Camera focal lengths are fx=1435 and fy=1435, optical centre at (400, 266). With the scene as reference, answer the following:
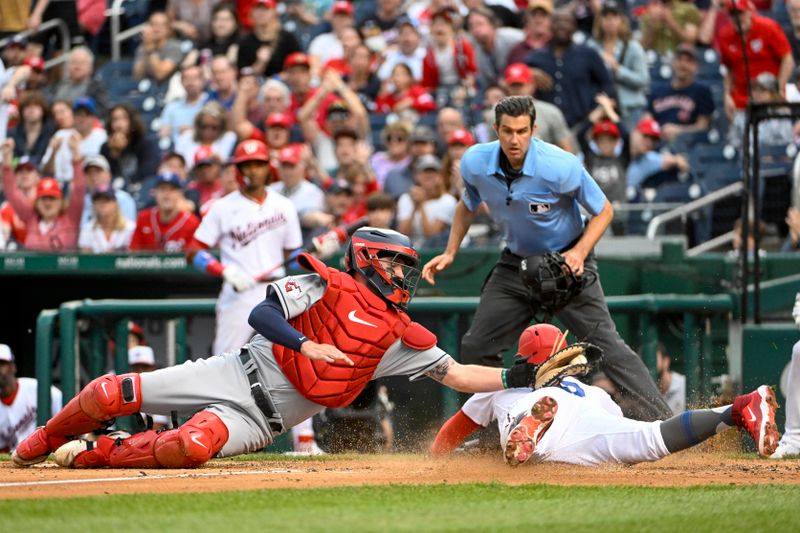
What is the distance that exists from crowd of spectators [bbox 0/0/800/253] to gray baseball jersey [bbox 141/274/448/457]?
12.3 feet

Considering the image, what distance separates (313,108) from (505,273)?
19.3 ft

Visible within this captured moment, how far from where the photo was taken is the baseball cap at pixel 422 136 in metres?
11.9

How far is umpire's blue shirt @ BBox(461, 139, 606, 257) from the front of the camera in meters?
7.54

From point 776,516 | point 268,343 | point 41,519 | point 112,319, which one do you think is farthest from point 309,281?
point 112,319

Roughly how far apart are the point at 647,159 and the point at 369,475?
6432 mm

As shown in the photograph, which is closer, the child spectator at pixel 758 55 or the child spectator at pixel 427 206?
the child spectator at pixel 427 206

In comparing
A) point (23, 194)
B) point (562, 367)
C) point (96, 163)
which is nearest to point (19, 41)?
point (23, 194)

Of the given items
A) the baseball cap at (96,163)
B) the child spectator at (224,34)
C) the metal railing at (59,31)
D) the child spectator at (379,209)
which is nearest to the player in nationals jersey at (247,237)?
the child spectator at (379,209)

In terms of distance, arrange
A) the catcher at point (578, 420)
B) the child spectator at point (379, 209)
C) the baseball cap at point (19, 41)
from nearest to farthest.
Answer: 1. the catcher at point (578, 420)
2. the child spectator at point (379, 209)
3. the baseball cap at point (19, 41)

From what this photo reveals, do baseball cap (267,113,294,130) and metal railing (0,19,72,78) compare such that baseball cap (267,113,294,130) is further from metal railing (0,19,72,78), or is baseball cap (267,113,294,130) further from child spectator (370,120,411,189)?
metal railing (0,19,72,78)

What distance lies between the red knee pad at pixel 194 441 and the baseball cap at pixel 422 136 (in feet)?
18.1

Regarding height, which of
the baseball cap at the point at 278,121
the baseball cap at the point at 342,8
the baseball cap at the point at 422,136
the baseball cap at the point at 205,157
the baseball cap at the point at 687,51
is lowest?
the baseball cap at the point at 205,157

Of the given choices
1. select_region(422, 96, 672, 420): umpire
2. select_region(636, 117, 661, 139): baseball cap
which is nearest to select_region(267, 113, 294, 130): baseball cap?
select_region(636, 117, 661, 139): baseball cap

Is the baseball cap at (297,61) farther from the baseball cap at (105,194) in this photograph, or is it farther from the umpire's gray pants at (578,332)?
the umpire's gray pants at (578,332)
